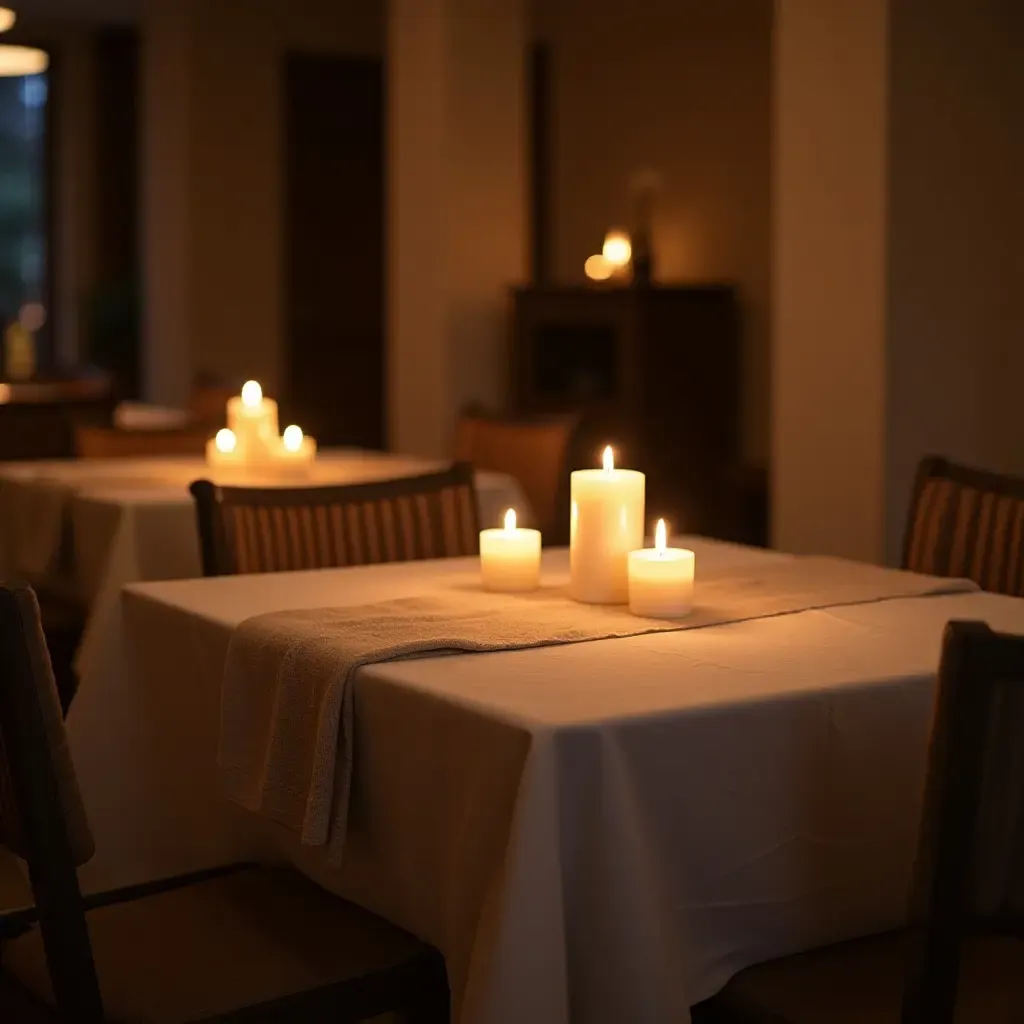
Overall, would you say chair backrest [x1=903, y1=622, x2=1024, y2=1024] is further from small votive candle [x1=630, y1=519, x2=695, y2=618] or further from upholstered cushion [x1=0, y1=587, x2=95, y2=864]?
upholstered cushion [x1=0, y1=587, x2=95, y2=864]

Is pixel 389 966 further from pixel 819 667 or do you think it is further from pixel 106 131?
pixel 106 131

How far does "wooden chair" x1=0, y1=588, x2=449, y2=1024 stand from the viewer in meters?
1.50

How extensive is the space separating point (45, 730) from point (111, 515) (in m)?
1.73

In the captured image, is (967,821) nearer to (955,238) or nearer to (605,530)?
(605,530)

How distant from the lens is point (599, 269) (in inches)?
275

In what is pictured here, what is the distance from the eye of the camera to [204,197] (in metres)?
7.70

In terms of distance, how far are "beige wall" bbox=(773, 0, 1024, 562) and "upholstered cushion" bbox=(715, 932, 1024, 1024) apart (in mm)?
2292

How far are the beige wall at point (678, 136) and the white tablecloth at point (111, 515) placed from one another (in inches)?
121

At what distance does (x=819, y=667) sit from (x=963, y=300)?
242 centimetres

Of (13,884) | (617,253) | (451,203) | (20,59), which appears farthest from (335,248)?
(13,884)

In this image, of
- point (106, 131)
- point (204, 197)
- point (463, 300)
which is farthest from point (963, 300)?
point (106, 131)

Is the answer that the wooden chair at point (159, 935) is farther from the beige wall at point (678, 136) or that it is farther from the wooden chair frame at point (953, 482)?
the beige wall at point (678, 136)

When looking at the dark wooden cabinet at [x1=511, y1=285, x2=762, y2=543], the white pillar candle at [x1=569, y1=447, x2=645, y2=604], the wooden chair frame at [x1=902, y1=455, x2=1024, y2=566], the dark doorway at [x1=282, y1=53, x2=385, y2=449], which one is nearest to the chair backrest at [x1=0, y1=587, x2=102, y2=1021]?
the white pillar candle at [x1=569, y1=447, x2=645, y2=604]

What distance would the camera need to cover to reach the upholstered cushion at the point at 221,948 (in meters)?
1.61
